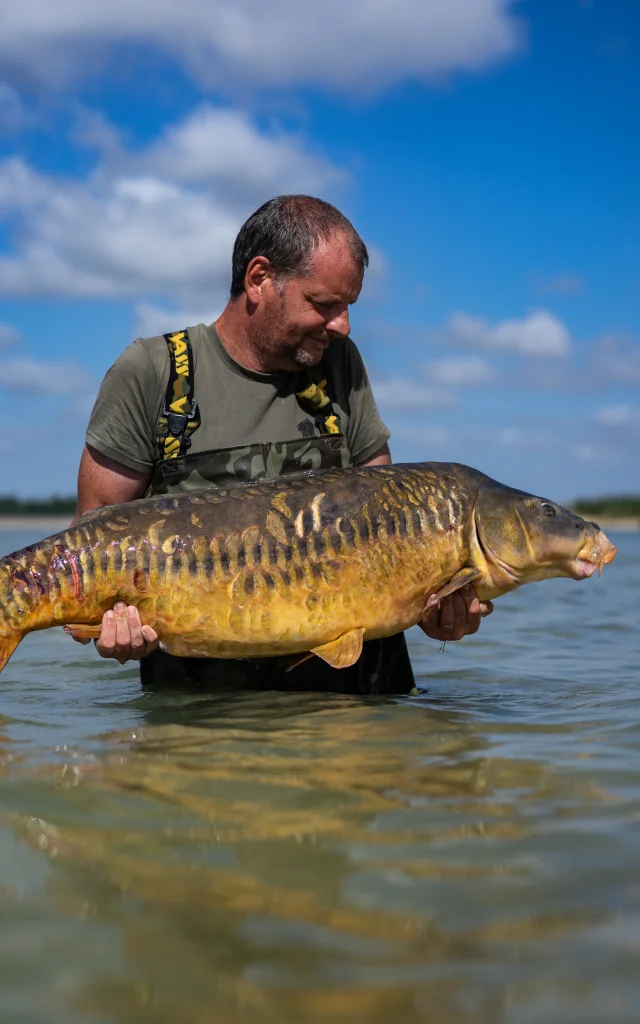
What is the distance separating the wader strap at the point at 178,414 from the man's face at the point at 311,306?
44 centimetres

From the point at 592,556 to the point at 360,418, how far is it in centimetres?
155

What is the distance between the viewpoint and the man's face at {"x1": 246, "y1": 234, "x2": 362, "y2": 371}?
17.1 feet

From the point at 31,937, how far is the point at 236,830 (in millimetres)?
830

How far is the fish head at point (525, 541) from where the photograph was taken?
16.0ft

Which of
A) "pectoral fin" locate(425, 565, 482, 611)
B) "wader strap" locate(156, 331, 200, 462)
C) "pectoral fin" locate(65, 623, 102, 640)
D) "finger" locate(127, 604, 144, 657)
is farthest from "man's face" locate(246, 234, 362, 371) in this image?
"pectoral fin" locate(65, 623, 102, 640)

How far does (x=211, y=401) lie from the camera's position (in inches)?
210

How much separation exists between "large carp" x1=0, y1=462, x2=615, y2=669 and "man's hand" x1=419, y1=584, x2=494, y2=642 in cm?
7

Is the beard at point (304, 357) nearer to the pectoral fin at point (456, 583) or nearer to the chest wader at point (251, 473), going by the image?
the chest wader at point (251, 473)

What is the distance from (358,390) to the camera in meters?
5.87

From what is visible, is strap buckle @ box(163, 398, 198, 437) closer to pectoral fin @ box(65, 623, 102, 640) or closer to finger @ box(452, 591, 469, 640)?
pectoral fin @ box(65, 623, 102, 640)

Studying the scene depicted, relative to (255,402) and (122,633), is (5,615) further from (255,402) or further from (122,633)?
(255,402)

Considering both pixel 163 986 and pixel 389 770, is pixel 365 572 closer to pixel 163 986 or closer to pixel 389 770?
pixel 389 770

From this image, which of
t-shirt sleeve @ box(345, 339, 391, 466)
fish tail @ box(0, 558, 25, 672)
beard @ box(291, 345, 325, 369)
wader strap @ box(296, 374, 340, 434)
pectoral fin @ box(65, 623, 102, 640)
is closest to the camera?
fish tail @ box(0, 558, 25, 672)

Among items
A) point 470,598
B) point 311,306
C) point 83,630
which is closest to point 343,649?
point 470,598
